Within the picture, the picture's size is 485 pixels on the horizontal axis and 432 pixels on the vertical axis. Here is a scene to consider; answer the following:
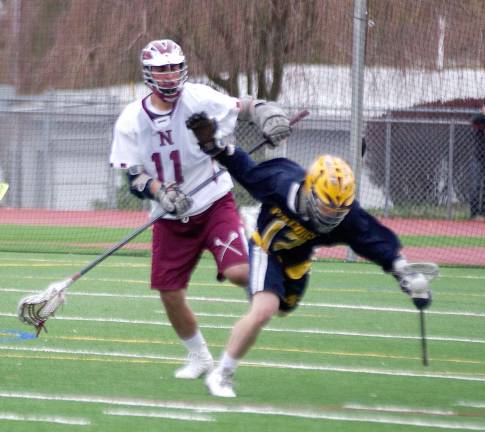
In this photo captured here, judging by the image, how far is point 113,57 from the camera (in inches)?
690

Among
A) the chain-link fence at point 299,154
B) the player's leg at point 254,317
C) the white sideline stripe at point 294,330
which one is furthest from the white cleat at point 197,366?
the chain-link fence at point 299,154

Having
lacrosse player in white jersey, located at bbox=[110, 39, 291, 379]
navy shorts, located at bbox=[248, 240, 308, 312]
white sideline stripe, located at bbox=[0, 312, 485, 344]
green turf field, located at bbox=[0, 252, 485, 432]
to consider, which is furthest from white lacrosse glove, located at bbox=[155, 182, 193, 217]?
white sideline stripe, located at bbox=[0, 312, 485, 344]

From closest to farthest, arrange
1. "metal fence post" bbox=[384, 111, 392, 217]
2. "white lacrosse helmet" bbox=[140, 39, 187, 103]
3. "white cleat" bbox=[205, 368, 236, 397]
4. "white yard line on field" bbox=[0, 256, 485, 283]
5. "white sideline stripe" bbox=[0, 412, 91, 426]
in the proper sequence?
1. "white sideline stripe" bbox=[0, 412, 91, 426]
2. "white cleat" bbox=[205, 368, 236, 397]
3. "white lacrosse helmet" bbox=[140, 39, 187, 103]
4. "white yard line on field" bbox=[0, 256, 485, 283]
5. "metal fence post" bbox=[384, 111, 392, 217]

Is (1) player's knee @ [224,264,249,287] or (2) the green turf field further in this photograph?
(1) player's knee @ [224,264,249,287]

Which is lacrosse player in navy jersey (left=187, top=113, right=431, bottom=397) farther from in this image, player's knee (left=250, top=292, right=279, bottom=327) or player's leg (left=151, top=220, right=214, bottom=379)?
player's leg (left=151, top=220, right=214, bottom=379)

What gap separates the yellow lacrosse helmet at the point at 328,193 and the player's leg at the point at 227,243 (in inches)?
36.7

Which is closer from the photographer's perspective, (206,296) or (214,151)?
(214,151)

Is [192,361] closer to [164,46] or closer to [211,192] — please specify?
[211,192]

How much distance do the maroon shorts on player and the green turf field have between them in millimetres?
591

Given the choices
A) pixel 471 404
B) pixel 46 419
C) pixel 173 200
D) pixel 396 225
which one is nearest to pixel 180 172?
pixel 173 200

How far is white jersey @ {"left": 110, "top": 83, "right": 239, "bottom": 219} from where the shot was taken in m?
6.67

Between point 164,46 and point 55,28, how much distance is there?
1040 centimetres

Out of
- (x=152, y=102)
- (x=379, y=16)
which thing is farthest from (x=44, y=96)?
(x=152, y=102)

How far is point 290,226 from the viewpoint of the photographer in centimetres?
605
